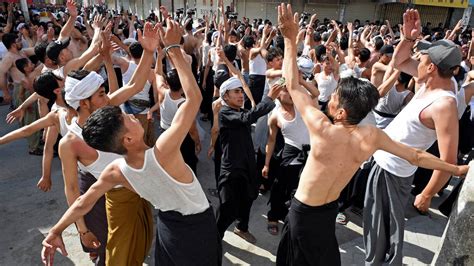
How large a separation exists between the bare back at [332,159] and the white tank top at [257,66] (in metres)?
4.09

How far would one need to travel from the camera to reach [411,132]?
8.02 ft

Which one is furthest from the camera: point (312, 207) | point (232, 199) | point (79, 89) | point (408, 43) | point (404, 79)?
point (404, 79)

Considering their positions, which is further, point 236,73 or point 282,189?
point 236,73

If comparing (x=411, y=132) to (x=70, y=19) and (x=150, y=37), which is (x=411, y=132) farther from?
(x=70, y=19)

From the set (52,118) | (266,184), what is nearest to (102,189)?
(52,118)

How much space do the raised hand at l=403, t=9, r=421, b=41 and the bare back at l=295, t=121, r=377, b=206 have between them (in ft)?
4.22

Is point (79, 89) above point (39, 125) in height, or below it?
above

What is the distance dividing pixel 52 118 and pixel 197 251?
5.57 ft

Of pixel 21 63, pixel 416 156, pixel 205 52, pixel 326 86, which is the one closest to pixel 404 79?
pixel 326 86

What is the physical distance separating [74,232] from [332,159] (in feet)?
9.41

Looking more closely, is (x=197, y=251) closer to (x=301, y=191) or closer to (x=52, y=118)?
(x=301, y=191)

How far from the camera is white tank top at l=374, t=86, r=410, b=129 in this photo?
4004 mm

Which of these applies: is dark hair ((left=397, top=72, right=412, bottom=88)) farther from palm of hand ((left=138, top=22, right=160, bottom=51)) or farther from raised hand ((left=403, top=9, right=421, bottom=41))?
palm of hand ((left=138, top=22, right=160, bottom=51))

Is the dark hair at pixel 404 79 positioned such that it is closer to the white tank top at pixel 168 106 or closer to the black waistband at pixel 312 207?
the black waistband at pixel 312 207
